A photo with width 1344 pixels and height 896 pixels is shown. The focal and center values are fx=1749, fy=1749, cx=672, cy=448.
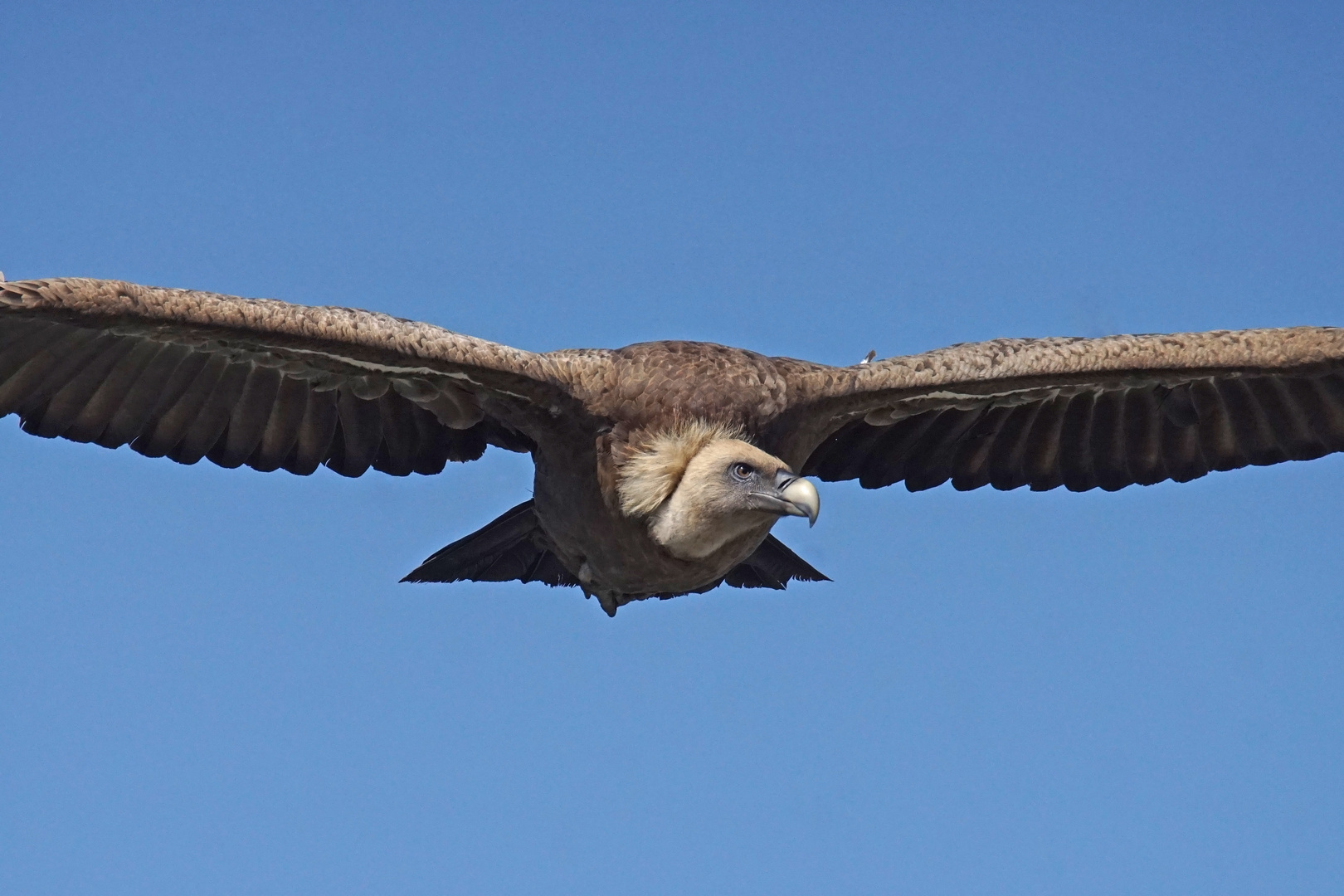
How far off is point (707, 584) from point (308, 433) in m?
2.56

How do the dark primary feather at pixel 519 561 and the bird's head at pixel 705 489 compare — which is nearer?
the bird's head at pixel 705 489

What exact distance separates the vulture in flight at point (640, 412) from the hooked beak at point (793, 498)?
0.01 metres

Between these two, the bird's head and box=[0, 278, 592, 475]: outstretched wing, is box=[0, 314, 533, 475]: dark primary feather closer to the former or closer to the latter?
box=[0, 278, 592, 475]: outstretched wing

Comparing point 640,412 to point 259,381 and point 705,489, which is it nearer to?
point 705,489

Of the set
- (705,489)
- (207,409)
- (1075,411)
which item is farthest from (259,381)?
(1075,411)

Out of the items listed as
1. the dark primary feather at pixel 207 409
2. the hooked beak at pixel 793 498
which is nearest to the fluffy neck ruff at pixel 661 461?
the hooked beak at pixel 793 498

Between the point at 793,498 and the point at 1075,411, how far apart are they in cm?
293

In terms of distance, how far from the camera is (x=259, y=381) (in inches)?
398

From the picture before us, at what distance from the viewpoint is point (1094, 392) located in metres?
11.1

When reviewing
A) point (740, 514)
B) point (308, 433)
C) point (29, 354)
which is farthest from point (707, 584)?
point (29, 354)

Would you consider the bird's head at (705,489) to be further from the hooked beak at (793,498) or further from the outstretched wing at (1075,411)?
the outstretched wing at (1075,411)

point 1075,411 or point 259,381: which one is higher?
point 1075,411

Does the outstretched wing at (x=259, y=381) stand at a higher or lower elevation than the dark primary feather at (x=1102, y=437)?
lower

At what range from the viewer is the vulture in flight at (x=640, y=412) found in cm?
931
